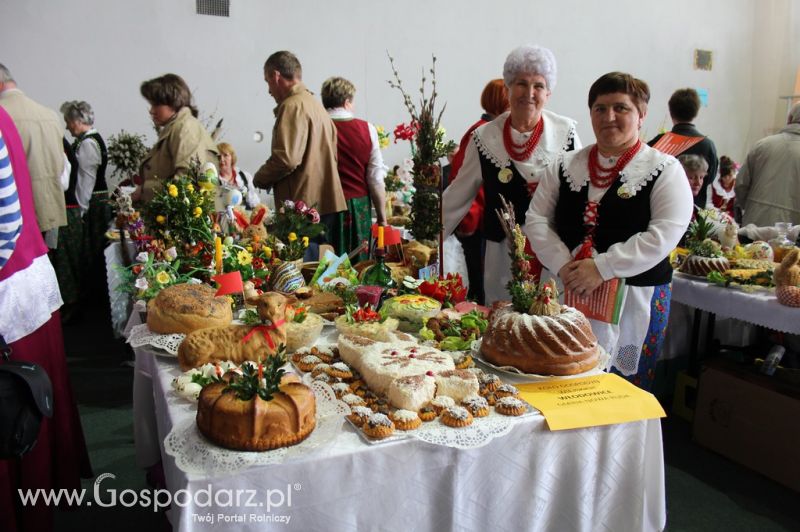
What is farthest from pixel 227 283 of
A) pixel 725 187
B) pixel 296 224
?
pixel 725 187

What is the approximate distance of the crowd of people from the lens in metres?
1.78

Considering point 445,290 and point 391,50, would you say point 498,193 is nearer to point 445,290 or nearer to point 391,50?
point 445,290

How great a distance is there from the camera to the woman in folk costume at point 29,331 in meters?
1.61

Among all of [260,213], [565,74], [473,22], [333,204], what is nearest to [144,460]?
[260,213]

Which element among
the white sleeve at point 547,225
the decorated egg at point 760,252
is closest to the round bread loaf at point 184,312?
the white sleeve at point 547,225

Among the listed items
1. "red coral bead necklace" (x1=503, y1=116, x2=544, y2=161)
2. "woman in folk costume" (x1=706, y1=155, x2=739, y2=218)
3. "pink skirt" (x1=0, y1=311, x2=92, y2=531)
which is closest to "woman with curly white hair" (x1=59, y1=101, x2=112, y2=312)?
"pink skirt" (x1=0, y1=311, x2=92, y2=531)

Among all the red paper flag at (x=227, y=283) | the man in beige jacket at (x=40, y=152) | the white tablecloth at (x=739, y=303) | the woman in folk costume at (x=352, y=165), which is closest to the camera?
the red paper flag at (x=227, y=283)

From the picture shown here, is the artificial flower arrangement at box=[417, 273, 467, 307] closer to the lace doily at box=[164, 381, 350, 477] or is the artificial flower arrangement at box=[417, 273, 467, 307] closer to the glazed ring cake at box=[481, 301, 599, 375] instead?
the glazed ring cake at box=[481, 301, 599, 375]

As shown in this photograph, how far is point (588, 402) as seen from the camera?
130 centimetres

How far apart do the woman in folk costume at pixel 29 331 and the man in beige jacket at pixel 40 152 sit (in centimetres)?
168

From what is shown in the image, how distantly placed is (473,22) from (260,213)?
16.4ft

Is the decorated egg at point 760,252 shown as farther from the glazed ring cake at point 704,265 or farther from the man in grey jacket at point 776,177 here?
the man in grey jacket at point 776,177

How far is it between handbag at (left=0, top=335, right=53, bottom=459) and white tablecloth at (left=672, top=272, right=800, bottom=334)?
2.57 metres

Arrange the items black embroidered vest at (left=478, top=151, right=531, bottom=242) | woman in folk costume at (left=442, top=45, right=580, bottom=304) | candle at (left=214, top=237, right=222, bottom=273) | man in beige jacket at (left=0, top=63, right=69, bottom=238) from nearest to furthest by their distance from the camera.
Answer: candle at (left=214, top=237, right=222, bottom=273) → woman in folk costume at (left=442, top=45, right=580, bottom=304) → black embroidered vest at (left=478, top=151, right=531, bottom=242) → man in beige jacket at (left=0, top=63, right=69, bottom=238)
